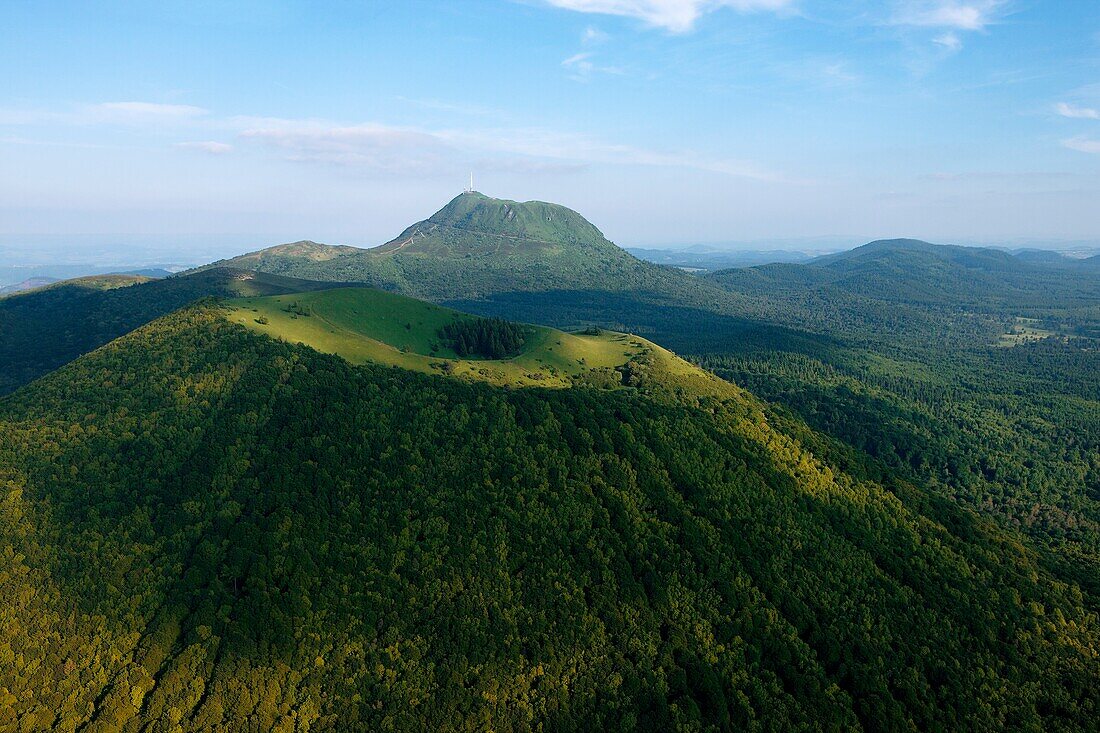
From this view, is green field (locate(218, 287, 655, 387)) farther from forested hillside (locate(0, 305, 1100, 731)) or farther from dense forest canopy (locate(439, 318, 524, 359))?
forested hillside (locate(0, 305, 1100, 731))

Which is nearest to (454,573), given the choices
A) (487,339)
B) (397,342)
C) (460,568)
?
(460,568)

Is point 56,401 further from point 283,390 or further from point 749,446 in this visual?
point 749,446

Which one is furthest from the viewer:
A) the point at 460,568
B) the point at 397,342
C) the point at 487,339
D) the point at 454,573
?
the point at 487,339

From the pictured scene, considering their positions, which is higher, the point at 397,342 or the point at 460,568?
the point at 397,342

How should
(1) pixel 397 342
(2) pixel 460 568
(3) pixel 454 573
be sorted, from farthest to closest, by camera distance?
1. (1) pixel 397 342
2. (2) pixel 460 568
3. (3) pixel 454 573

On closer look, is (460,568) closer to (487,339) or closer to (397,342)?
(397,342)

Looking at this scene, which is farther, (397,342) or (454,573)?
(397,342)

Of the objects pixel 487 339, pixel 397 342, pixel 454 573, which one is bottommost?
pixel 454 573
